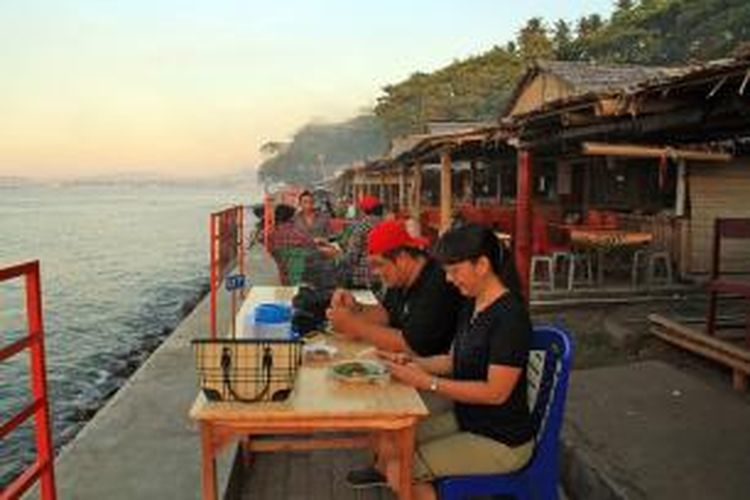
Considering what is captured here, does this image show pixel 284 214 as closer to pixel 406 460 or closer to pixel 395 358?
pixel 395 358

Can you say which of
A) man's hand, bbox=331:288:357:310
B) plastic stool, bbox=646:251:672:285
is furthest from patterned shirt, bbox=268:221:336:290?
plastic stool, bbox=646:251:672:285

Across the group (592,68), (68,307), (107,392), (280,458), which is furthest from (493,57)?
(280,458)

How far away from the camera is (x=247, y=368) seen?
9.57 feet

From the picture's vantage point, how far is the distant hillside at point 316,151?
474 ft

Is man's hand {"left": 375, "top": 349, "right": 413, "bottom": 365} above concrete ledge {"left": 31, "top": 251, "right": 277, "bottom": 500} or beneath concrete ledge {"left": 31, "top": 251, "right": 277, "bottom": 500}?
above

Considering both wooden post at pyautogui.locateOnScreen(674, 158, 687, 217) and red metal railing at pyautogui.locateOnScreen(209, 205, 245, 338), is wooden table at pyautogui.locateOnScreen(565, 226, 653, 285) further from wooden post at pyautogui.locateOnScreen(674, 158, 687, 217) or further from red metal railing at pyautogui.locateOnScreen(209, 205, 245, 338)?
red metal railing at pyautogui.locateOnScreen(209, 205, 245, 338)

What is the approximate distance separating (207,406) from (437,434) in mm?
1067

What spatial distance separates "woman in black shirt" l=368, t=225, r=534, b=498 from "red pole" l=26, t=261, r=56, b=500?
1.44 m

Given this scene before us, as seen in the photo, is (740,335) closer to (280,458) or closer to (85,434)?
(280,458)

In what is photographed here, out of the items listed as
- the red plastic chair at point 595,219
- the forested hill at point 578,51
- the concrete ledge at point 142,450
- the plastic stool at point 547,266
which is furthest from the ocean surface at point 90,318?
the forested hill at point 578,51

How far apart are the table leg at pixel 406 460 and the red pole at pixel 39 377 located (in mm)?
1467

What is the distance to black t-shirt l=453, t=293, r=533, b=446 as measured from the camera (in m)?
3.08

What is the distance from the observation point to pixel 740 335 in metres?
7.62

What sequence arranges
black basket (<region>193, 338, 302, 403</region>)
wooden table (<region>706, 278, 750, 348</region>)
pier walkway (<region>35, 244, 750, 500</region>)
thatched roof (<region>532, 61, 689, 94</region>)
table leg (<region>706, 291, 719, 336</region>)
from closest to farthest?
1. black basket (<region>193, 338, 302, 403</region>)
2. pier walkway (<region>35, 244, 750, 500</region>)
3. wooden table (<region>706, 278, 750, 348</region>)
4. table leg (<region>706, 291, 719, 336</region>)
5. thatched roof (<region>532, 61, 689, 94</region>)
